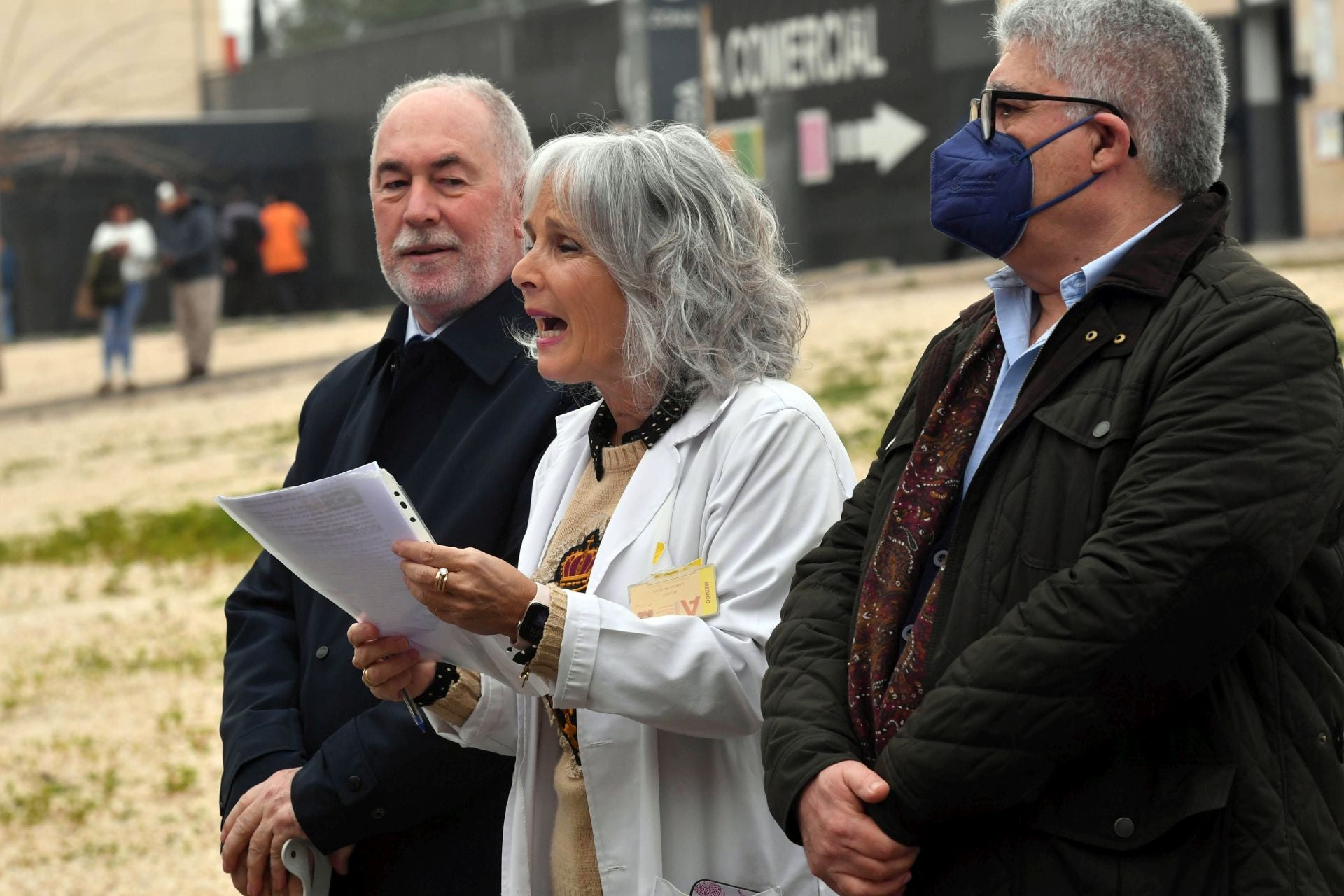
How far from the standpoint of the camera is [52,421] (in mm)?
19219

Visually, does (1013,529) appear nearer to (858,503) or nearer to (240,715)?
(858,503)

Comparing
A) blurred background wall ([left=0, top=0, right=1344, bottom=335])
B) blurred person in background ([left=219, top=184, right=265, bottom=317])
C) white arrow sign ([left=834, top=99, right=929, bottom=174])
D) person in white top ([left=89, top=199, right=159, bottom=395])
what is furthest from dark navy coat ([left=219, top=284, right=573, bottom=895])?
blurred person in background ([left=219, top=184, right=265, bottom=317])

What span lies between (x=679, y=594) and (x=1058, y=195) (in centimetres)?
88

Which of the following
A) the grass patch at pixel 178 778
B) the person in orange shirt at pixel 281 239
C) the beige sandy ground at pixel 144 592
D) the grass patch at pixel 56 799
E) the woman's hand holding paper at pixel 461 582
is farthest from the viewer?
the person in orange shirt at pixel 281 239

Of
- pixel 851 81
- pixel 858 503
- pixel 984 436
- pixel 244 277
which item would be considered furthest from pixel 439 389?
pixel 244 277

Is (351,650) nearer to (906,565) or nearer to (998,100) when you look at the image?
(906,565)

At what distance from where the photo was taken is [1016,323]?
8.16ft

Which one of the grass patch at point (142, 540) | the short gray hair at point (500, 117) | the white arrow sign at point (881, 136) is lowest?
the grass patch at point (142, 540)

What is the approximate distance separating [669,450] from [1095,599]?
0.98 m

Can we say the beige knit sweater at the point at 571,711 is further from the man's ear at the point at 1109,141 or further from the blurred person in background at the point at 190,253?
the blurred person in background at the point at 190,253

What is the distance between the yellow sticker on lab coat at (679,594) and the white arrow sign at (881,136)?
2219 cm

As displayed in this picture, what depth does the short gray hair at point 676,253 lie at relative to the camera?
114 inches

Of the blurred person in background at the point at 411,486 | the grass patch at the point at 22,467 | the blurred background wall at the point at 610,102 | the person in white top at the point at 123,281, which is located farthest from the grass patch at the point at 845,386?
the person in white top at the point at 123,281

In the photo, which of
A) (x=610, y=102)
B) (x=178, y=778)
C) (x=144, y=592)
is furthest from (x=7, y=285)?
(x=178, y=778)
